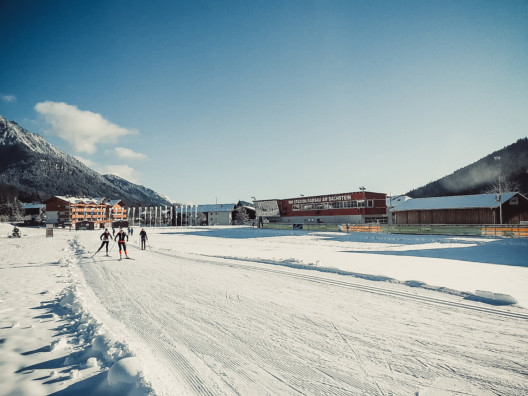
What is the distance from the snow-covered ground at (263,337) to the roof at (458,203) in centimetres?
3299

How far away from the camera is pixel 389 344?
14.3ft

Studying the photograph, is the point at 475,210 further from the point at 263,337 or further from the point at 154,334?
the point at 154,334

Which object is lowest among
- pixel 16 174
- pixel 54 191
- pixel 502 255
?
pixel 502 255

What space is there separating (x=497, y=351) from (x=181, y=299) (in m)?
6.45

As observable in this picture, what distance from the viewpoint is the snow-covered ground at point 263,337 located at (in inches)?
130

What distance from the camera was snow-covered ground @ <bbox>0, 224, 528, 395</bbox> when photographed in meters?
3.31

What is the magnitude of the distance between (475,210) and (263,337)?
4205 cm

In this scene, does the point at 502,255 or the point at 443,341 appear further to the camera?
the point at 502,255

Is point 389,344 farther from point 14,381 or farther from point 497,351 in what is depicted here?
point 14,381

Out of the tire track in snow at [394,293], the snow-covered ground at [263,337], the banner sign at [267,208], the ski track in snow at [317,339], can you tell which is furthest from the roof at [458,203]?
the ski track in snow at [317,339]

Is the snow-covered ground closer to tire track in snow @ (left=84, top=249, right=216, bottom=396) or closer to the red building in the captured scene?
tire track in snow @ (left=84, top=249, right=216, bottom=396)

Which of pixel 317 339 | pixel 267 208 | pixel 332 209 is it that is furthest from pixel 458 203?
pixel 317 339

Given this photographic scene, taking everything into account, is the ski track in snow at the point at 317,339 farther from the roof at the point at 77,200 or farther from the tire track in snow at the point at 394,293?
the roof at the point at 77,200

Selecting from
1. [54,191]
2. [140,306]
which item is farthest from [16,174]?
[140,306]
